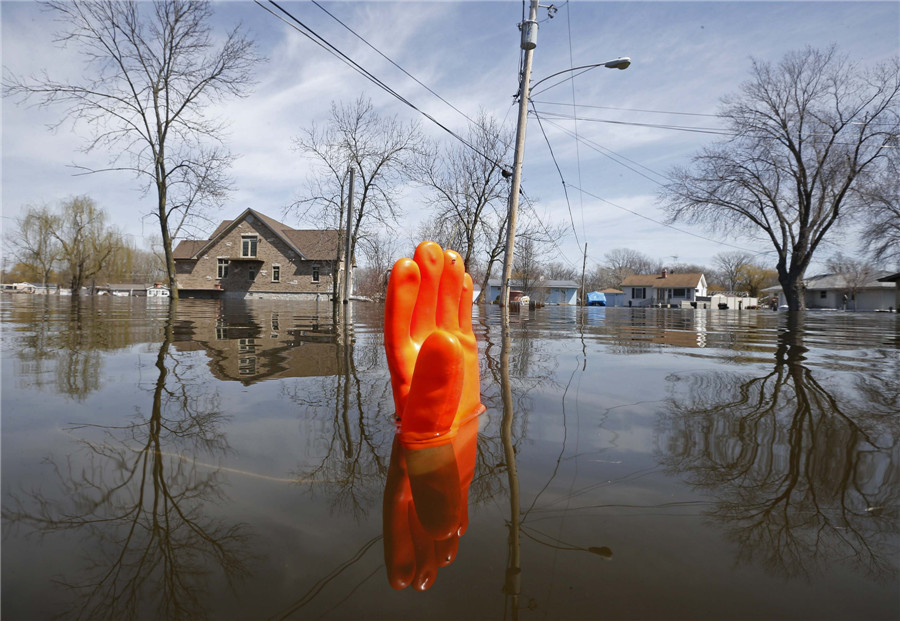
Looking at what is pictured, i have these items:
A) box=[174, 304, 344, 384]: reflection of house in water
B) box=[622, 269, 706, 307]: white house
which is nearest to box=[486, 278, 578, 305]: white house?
box=[622, 269, 706, 307]: white house

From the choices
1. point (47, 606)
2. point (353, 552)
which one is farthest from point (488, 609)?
point (47, 606)

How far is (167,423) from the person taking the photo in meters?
2.97

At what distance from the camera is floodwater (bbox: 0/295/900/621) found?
1.39 m

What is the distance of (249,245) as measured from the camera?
41.4 meters

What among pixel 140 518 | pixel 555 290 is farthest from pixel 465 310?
pixel 555 290

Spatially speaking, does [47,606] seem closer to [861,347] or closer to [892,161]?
[861,347]

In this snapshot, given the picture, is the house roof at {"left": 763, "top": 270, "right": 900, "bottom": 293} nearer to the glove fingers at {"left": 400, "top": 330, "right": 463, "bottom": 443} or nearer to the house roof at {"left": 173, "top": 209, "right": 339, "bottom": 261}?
the house roof at {"left": 173, "top": 209, "right": 339, "bottom": 261}

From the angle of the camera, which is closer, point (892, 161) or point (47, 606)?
point (47, 606)

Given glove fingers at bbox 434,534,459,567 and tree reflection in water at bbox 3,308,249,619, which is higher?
tree reflection in water at bbox 3,308,249,619

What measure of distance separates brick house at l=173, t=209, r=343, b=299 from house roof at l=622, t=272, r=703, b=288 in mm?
51417

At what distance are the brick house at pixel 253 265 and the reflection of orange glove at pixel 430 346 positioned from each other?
39.1 meters

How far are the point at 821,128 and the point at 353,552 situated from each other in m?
33.5

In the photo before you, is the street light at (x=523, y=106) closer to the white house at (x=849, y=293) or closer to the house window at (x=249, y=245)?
the house window at (x=249, y=245)

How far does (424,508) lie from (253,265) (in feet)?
142
